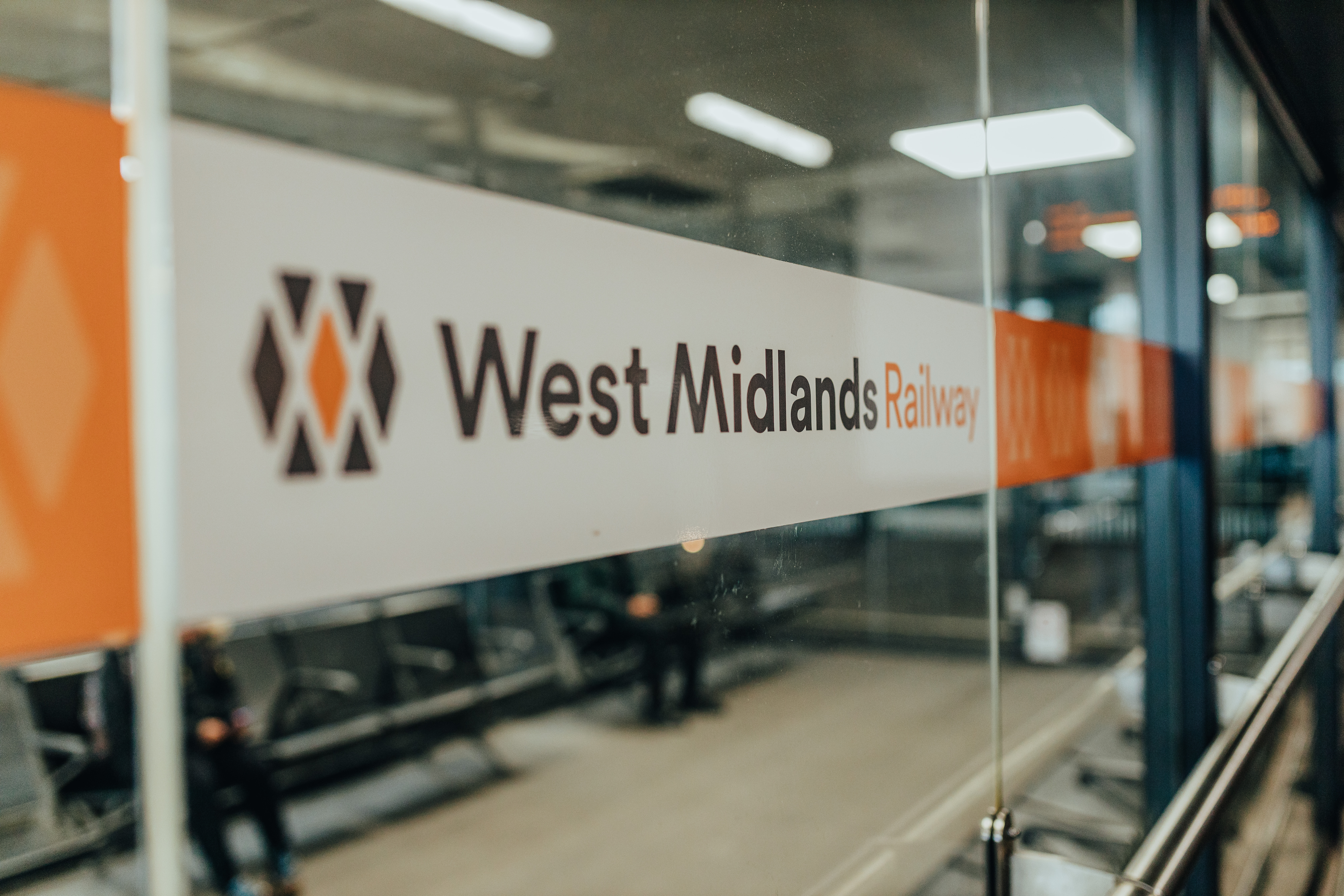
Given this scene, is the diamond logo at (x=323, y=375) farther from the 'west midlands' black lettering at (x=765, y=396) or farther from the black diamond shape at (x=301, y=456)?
the 'west midlands' black lettering at (x=765, y=396)

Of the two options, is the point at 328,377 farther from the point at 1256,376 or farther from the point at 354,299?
the point at 1256,376

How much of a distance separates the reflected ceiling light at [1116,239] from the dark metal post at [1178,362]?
12 cm

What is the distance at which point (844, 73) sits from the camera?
1277 millimetres

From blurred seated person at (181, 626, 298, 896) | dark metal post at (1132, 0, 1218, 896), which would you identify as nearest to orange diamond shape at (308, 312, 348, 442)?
dark metal post at (1132, 0, 1218, 896)

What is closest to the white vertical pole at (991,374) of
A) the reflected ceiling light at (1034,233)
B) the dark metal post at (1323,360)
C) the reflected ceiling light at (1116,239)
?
the reflected ceiling light at (1116,239)

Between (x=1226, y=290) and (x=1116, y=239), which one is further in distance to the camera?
(x=1226, y=290)

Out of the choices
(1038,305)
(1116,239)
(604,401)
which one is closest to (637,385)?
(604,401)

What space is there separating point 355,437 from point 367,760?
16.0 ft

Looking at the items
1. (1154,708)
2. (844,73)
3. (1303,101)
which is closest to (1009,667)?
(1303,101)

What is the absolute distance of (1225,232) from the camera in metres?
4.75

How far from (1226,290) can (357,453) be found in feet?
17.9

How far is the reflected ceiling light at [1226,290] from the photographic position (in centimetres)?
416

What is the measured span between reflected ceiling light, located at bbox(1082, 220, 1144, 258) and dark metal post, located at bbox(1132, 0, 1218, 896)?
123mm

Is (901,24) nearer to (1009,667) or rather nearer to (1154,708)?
(1154,708)
